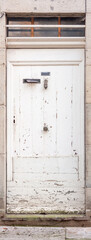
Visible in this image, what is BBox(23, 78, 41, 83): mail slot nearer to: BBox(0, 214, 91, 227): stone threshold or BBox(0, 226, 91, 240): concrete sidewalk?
BBox(0, 214, 91, 227): stone threshold

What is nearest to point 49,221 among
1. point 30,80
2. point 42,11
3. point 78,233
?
point 78,233

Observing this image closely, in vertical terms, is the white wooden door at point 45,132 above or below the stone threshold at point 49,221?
above

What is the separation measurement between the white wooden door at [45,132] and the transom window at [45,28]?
0.92ft

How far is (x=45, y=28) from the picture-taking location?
212 inches

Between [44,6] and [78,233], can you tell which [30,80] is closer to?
[44,6]

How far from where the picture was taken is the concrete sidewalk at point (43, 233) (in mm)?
4691

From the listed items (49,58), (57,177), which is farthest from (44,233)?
(49,58)

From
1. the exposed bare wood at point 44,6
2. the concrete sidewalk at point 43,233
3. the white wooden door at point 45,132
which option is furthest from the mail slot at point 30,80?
the concrete sidewalk at point 43,233

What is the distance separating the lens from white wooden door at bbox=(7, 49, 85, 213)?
536 centimetres

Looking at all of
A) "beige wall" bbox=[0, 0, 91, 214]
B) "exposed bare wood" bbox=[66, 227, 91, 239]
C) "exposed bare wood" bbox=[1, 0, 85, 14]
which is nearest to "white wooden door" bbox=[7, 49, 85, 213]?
"beige wall" bbox=[0, 0, 91, 214]

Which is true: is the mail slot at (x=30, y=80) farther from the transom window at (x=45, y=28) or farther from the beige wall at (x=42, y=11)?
the transom window at (x=45, y=28)

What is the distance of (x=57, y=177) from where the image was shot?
5383 millimetres

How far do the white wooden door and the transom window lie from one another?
0.92 ft

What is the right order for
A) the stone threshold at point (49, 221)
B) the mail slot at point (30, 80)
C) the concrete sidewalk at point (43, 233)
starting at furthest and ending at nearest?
the mail slot at point (30, 80)
the stone threshold at point (49, 221)
the concrete sidewalk at point (43, 233)
